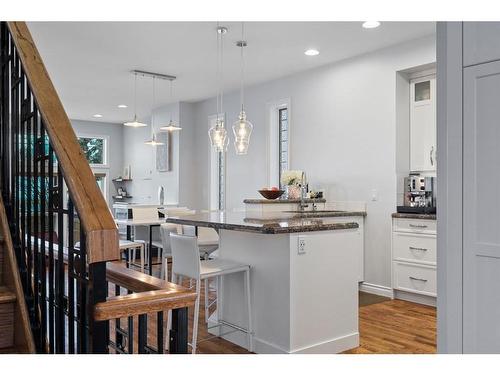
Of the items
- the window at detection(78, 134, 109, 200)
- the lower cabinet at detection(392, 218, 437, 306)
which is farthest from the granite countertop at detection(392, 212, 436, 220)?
the window at detection(78, 134, 109, 200)

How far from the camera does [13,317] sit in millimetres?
1752

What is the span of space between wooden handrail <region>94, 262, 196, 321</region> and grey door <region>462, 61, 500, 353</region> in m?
1.34

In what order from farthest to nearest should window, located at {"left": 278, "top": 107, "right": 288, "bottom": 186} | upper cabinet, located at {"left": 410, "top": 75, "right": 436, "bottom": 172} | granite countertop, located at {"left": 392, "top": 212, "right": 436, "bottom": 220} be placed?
window, located at {"left": 278, "top": 107, "right": 288, "bottom": 186} → upper cabinet, located at {"left": 410, "top": 75, "right": 436, "bottom": 172} → granite countertop, located at {"left": 392, "top": 212, "right": 436, "bottom": 220}

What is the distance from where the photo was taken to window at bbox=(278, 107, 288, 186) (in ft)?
21.9

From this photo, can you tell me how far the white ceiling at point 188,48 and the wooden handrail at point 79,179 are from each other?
10.7 ft

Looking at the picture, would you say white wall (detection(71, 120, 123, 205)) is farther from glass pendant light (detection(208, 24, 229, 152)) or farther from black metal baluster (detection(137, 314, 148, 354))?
black metal baluster (detection(137, 314, 148, 354))

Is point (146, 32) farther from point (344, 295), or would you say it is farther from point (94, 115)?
point (94, 115)

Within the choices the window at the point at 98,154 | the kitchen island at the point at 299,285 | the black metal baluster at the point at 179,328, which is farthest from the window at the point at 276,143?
the black metal baluster at the point at 179,328

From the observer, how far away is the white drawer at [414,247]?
4477 millimetres

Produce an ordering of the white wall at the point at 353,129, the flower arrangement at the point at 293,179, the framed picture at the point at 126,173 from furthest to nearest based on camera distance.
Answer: the framed picture at the point at 126,173 < the flower arrangement at the point at 293,179 < the white wall at the point at 353,129

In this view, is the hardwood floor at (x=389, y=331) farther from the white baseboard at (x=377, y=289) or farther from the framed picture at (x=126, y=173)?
the framed picture at (x=126, y=173)

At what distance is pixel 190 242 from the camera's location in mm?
3043

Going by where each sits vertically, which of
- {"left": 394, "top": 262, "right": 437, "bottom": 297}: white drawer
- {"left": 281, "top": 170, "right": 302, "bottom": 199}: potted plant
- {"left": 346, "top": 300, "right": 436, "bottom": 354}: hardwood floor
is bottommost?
{"left": 346, "top": 300, "right": 436, "bottom": 354}: hardwood floor
